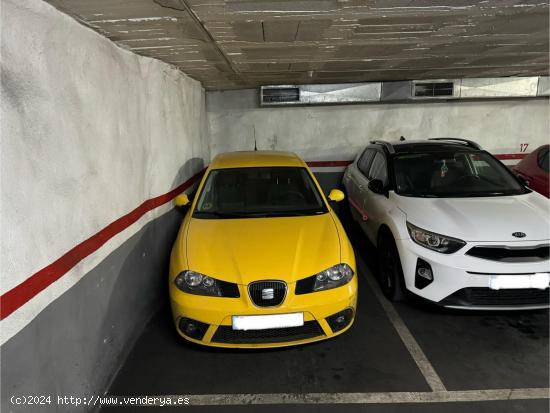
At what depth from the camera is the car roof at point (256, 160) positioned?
4156mm

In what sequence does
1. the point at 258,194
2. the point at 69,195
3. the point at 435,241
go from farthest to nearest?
the point at 258,194 < the point at 435,241 < the point at 69,195

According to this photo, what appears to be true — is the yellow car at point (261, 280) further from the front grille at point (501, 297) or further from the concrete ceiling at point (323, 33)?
the concrete ceiling at point (323, 33)

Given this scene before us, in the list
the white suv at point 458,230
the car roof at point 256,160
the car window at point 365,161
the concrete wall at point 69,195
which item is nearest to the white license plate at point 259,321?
the concrete wall at point 69,195

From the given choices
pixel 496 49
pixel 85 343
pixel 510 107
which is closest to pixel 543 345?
pixel 496 49

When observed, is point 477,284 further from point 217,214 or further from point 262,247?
point 217,214

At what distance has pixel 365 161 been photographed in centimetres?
567

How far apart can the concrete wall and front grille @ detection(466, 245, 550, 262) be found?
2998 mm

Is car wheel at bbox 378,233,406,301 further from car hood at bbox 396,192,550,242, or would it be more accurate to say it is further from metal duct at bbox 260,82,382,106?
metal duct at bbox 260,82,382,106

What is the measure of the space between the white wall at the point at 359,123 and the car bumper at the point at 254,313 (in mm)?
5102

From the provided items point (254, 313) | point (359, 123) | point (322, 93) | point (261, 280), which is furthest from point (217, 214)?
point (359, 123)

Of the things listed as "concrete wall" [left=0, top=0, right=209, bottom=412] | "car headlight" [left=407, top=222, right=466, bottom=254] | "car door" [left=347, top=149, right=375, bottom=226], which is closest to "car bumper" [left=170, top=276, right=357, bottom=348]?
"concrete wall" [left=0, top=0, right=209, bottom=412]

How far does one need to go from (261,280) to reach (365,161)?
348 centimetres

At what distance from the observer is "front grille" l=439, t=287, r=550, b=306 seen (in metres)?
3.14

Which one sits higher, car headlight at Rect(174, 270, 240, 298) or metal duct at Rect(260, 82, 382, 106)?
metal duct at Rect(260, 82, 382, 106)
